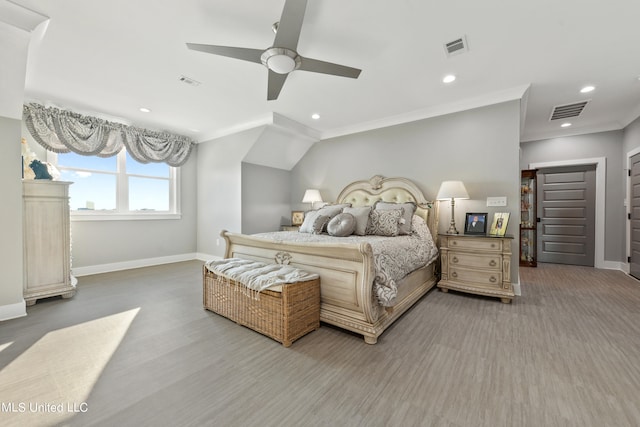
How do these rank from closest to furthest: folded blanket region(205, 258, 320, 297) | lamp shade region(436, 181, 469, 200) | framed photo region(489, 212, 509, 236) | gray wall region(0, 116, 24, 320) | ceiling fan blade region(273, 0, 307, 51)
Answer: ceiling fan blade region(273, 0, 307, 51)
folded blanket region(205, 258, 320, 297)
gray wall region(0, 116, 24, 320)
framed photo region(489, 212, 509, 236)
lamp shade region(436, 181, 469, 200)

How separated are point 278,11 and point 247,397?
266cm

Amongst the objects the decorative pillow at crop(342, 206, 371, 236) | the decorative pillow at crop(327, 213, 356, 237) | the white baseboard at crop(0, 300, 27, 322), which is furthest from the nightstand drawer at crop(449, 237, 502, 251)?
the white baseboard at crop(0, 300, 27, 322)

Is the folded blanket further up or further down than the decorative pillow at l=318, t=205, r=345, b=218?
further down

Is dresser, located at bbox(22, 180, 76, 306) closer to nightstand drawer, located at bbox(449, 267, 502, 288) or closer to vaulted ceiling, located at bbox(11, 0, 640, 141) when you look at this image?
vaulted ceiling, located at bbox(11, 0, 640, 141)

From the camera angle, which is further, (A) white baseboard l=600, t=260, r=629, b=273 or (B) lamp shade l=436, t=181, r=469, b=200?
(A) white baseboard l=600, t=260, r=629, b=273

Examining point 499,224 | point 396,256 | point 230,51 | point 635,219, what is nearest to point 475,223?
point 499,224

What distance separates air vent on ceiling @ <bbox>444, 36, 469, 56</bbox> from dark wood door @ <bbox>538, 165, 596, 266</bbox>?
4.35 metres

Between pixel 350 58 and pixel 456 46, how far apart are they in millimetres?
988

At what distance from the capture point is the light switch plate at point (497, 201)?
10.9 feet

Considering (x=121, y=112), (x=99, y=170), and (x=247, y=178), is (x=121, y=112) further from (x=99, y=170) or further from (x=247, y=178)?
(x=247, y=178)

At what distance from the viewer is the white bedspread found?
2.09m

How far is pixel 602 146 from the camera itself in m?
4.61

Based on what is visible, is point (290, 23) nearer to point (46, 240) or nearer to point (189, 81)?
point (189, 81)

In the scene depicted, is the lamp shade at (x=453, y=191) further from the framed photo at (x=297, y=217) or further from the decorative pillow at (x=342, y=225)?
the framed photo at (x=297, y=217)
